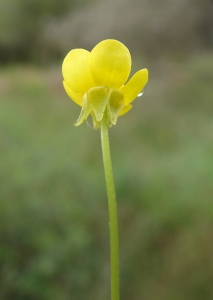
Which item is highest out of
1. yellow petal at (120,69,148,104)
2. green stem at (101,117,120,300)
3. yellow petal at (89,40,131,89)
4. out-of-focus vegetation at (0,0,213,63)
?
out-of-focus vegetation at (0,0,213,63)

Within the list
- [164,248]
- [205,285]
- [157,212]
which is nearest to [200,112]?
[157,212]

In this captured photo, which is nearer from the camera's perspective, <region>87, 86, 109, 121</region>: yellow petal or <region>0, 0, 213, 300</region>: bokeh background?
<region>87, 86, 109, 121</region>: yellow petal

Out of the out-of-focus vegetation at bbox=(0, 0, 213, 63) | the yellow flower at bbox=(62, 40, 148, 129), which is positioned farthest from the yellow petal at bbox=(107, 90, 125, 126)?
the out-of-focus vegetation at bbox=(0, 0, 213, 63)

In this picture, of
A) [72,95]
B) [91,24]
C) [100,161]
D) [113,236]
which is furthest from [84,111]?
[91,24]

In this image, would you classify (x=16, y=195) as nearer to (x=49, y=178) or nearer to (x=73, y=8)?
(x=49, y=178)

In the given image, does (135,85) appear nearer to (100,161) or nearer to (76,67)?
(76,67)

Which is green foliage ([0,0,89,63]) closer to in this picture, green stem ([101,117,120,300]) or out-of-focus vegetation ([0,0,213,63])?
out-of-focus vegetation ([0,0,213,63])

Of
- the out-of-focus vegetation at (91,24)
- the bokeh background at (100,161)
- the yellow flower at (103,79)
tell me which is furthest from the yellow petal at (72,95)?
the out-of-focus vegetation at (91,24)
